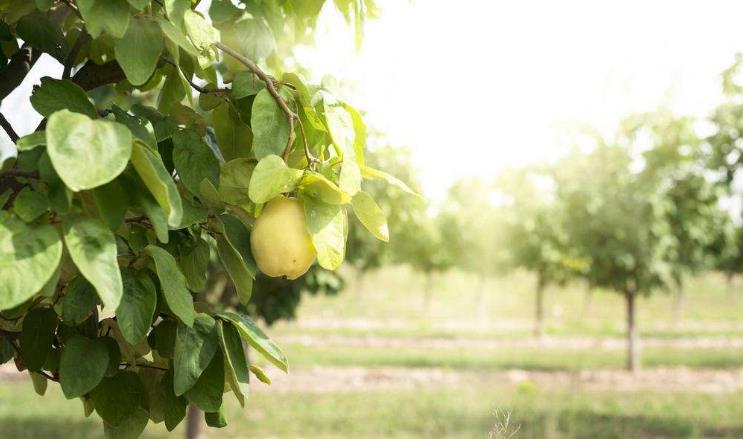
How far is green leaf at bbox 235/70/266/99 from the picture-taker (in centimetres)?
156

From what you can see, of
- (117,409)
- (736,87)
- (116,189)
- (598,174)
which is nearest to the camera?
(116,189)

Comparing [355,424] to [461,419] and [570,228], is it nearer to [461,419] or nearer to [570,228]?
[461,419]

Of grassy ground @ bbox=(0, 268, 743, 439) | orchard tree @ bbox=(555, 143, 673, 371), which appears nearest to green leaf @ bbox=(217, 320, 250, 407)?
grassy ground @ bbox=(0, 268, 743, 439)

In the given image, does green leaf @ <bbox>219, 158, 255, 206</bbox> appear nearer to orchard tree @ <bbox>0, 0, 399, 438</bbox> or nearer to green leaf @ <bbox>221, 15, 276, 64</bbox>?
orchard tree @ <bbox>0, 0, 399, 438</bbox>

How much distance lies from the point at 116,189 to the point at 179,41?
0.29m

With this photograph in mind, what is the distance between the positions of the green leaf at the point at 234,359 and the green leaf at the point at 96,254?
396 millimetres

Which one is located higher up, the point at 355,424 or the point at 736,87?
the point at 736,87

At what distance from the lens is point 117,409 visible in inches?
66.6

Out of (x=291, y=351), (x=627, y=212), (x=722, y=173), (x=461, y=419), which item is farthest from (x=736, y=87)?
(x=291, y=351)

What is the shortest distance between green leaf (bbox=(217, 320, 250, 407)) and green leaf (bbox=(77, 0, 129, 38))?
0.56m

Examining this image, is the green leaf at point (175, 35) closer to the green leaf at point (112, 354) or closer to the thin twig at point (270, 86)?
the thin twig at point (270, 86)

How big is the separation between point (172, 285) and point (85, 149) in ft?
1.15

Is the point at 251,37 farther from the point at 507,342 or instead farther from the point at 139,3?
the point at 507,342

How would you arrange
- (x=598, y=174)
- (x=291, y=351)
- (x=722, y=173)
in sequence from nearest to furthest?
(x=722, y=173)
(x=598, y=174)
(x=291, y=351)
